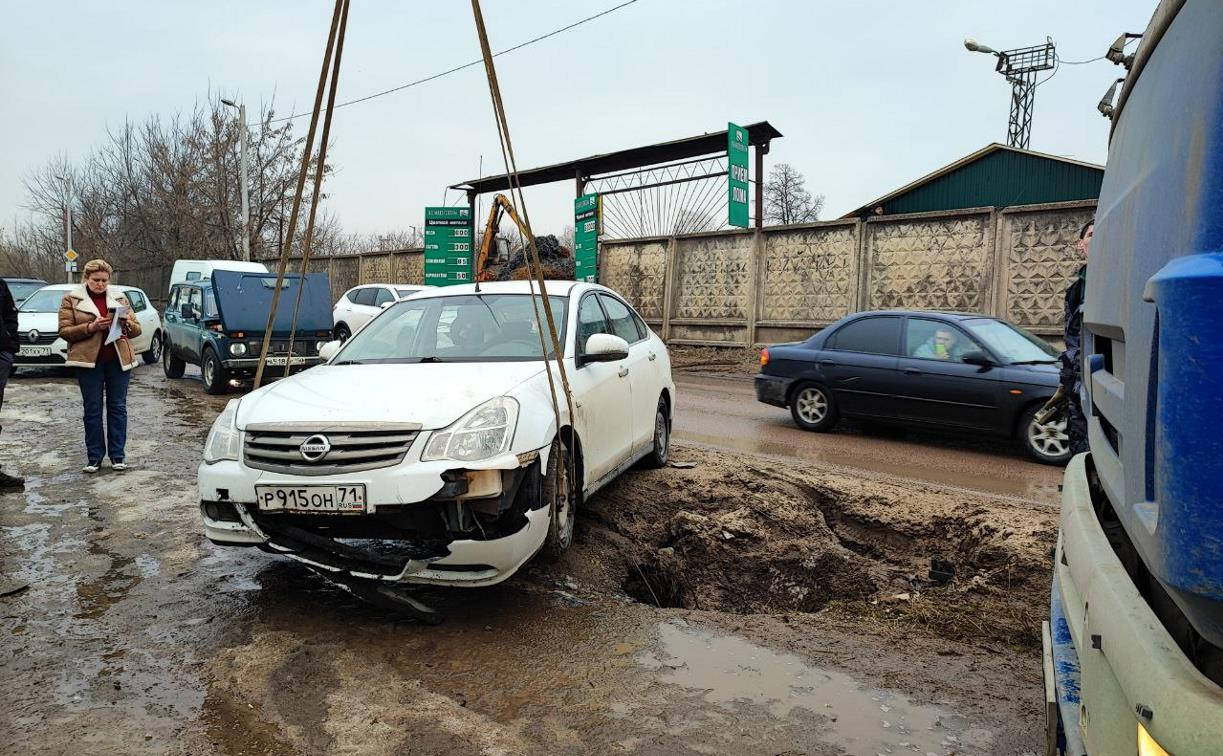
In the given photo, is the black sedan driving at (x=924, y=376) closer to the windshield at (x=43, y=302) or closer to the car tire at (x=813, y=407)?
the car tire at (x=813, y=407)

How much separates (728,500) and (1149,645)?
478cm

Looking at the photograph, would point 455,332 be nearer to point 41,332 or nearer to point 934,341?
point 934,341

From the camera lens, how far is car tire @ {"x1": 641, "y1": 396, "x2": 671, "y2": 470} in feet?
21.5

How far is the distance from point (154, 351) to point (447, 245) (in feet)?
28.8

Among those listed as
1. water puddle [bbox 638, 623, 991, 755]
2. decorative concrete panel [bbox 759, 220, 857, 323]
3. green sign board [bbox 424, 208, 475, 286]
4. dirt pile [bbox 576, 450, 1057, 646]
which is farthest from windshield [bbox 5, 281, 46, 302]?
water puddle [bbox 638, 623, 991, 755]

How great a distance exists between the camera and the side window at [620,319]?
616 centimetres

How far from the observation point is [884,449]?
8.32 metres

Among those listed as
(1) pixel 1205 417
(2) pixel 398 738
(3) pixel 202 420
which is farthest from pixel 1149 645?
(3) pixel 202 420

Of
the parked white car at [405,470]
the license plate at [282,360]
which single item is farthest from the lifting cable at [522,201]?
the license plate at [282,360]

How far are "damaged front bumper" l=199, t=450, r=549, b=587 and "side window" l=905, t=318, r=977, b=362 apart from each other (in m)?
5.80

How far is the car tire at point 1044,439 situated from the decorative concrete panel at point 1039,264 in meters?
6.45

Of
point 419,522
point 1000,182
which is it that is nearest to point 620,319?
point 419,522

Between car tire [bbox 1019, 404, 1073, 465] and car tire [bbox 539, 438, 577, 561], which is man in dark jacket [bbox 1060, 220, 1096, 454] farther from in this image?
car tire [bbox 1019, 404, 1073, 465]

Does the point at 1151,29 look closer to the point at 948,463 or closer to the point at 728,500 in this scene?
the point at 728,500
